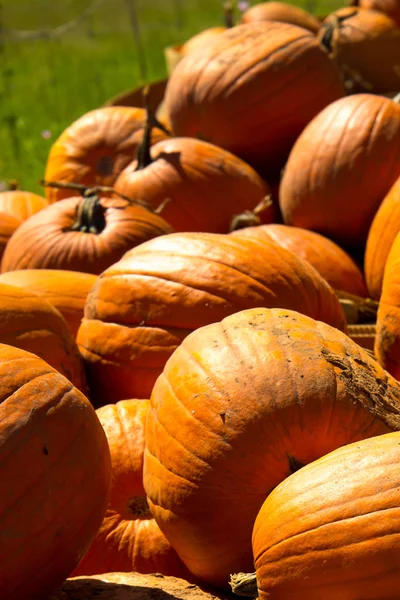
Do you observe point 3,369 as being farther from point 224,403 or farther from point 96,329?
point 96,329

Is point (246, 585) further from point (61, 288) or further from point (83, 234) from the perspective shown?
point (83, 234)

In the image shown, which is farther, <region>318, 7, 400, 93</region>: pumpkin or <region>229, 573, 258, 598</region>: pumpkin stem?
<region>318, 7, 400, 93</region>: pumpkin

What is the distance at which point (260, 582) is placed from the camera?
1527 millimetres

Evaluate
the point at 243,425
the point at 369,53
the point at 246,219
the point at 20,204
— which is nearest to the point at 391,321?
the point at 243,425

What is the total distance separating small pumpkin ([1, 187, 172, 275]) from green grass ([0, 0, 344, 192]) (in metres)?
3.64

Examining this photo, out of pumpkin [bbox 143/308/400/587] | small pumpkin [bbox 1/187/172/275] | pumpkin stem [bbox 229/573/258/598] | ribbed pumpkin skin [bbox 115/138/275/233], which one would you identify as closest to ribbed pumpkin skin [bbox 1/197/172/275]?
small pumpkin [bbox 1/187/172/275]

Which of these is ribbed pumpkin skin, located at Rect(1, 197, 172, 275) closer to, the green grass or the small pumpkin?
the small pumpkin

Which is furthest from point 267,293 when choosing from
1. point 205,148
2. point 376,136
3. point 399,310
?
point 205,148

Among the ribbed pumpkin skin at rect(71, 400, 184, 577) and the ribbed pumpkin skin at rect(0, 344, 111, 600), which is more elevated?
the ribbed pumpkin skin at rect(0, 344, 111, 600)

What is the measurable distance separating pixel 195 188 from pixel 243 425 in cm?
182

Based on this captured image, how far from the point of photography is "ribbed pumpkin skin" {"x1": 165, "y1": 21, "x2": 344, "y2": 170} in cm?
367

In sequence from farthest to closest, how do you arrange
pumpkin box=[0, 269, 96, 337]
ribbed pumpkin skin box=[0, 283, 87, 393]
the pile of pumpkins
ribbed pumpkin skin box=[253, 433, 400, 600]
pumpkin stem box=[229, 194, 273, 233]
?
pumpkin stem box=[229, 194, 273, 233], pumpkin box=[0, 269, 96, 337], ribbed pumpkin skin box=[0, 283, 87, 393], the pile of pumpkins, ribbed pumpkin skin box=[253, 433, 400, 600]

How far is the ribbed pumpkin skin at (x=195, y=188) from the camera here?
11.1 ft

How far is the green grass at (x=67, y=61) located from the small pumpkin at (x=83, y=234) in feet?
11.9
